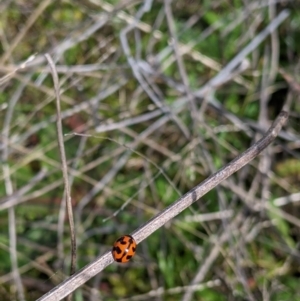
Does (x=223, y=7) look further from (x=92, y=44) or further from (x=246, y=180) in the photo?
(x=246, y=180)

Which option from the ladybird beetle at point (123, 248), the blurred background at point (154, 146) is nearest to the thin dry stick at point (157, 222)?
the ladybird beetle at point (123, 248)

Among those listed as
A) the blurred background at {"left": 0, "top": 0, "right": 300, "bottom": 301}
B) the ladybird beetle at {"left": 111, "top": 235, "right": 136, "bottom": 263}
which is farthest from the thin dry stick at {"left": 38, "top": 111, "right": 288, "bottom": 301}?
the blurred background at {"left": 0, "top": 0, "right": 300, "bottom": 301}

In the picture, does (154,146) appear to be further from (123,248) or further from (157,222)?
(157,222)

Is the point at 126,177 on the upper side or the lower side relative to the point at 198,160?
upper

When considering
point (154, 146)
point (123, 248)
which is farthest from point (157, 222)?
point (154, 146)

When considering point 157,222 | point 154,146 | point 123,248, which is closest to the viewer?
point 157,222

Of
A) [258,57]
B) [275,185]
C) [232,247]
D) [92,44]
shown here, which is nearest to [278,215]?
[275,185]

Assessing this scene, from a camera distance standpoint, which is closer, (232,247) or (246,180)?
(232,247)

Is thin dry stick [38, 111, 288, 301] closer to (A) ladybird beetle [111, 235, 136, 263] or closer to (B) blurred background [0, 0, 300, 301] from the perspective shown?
(A) ladybird beetle [111, 235, 136, 263]
